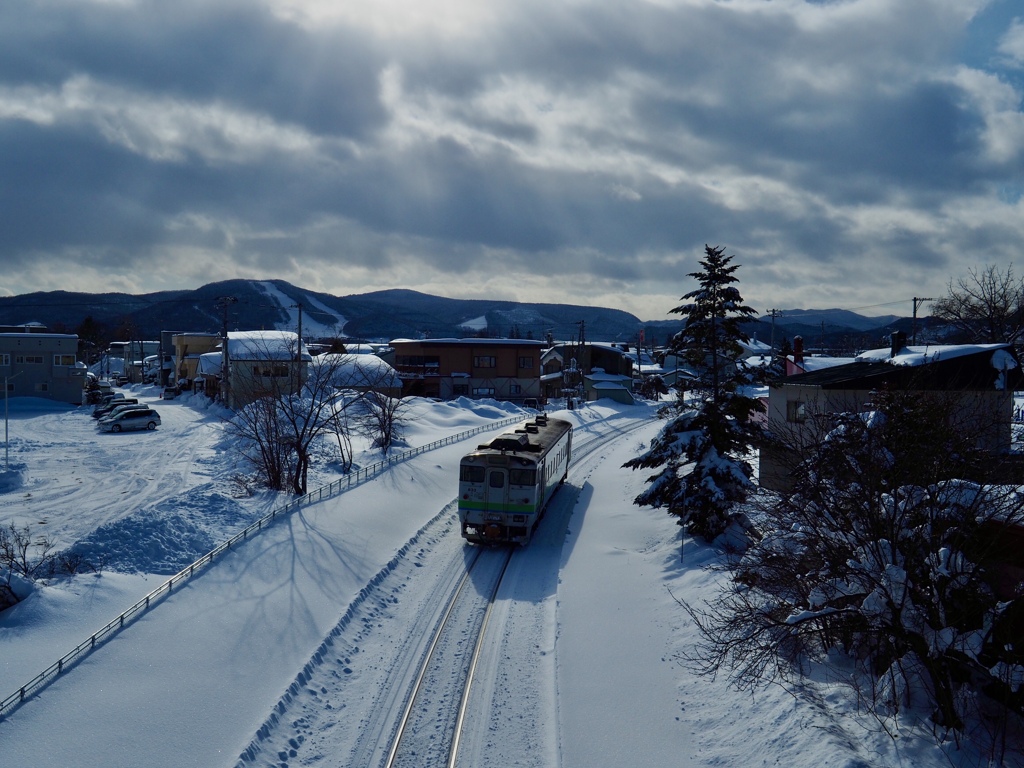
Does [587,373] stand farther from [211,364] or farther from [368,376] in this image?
[211,364]

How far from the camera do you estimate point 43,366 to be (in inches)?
2232

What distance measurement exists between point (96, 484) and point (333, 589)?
18.8 meters

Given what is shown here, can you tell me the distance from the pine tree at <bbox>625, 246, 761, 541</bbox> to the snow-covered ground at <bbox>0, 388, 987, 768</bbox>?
134 centimetres

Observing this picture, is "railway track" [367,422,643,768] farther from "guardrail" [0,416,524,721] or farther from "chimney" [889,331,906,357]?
"chimney" [889,331,906,357]

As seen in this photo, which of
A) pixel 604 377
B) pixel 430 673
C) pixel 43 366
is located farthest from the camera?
pixel 604 377

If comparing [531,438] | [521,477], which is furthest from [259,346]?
[521,477]

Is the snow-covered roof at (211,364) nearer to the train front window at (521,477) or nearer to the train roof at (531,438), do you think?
the train roof at (531,438)

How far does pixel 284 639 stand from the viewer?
12.4 metres

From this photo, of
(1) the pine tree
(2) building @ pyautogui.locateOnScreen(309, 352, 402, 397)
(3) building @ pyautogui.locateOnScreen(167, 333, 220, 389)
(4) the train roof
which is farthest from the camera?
(3) building @ pyautogui.locateOnScreen(167, 333, 220, 389)


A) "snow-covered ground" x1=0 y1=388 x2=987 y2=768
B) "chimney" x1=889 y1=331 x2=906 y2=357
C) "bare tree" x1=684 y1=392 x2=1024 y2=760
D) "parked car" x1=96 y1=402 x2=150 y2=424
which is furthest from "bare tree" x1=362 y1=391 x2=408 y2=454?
"bare tree" x1=684 y1=392 x2=1024 y2=760

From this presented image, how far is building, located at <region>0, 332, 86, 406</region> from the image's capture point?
180 ft

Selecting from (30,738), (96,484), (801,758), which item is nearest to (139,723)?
(30,738)

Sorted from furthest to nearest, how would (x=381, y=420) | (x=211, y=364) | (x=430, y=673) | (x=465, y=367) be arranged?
(x=465, y=367) < (x=211, y=364) < (x=381, y=420) < (x=430, y=673)

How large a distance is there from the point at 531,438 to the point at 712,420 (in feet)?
22.1
